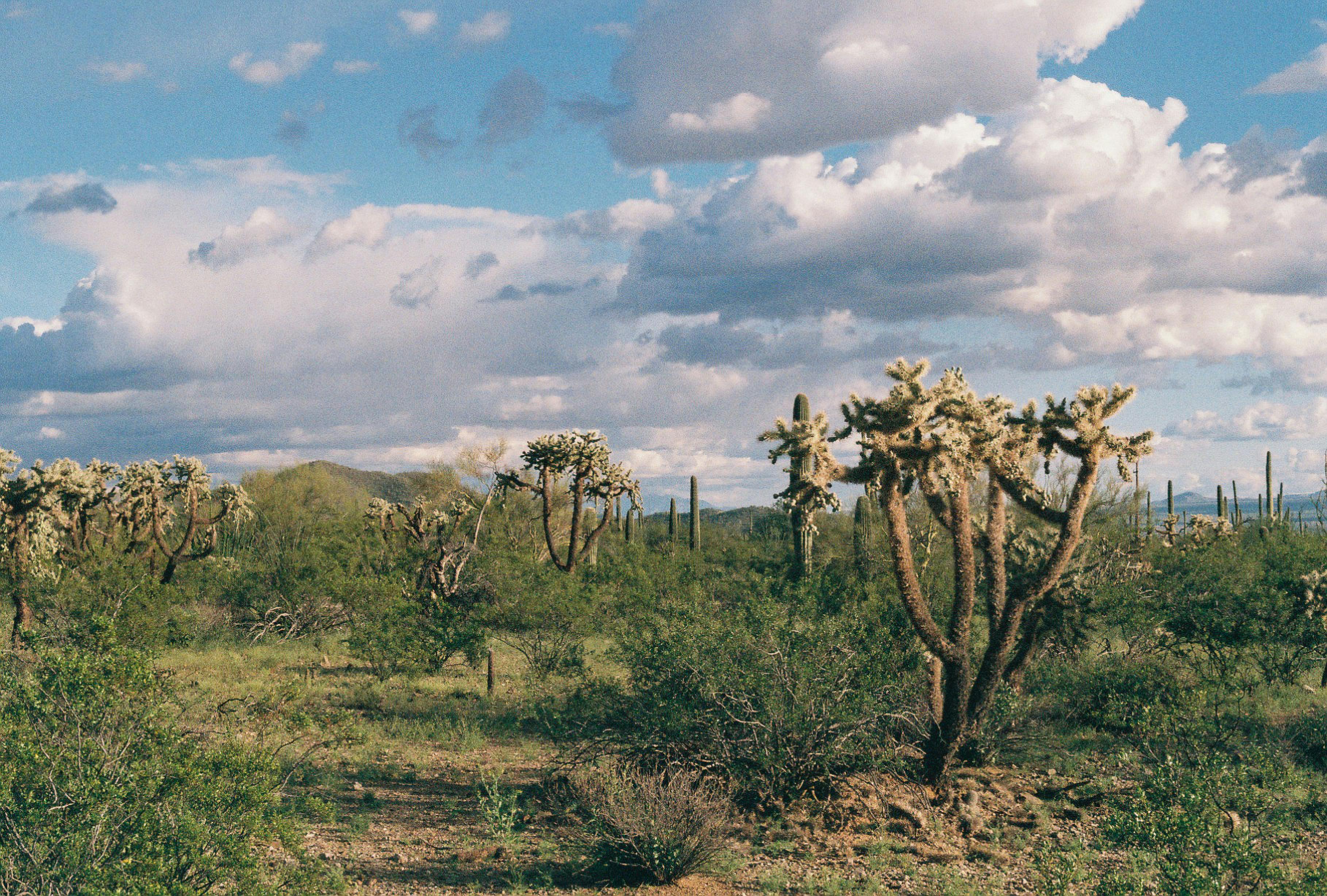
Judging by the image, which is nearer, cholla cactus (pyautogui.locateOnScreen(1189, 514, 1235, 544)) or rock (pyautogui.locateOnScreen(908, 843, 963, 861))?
rock (pyautogui.locateOnScreen(908, 843, 963, 861))

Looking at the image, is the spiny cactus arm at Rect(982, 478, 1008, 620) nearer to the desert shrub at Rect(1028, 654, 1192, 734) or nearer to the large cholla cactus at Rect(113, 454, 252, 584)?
the desert shrub at Rect(1028, 654, 1192, 734)

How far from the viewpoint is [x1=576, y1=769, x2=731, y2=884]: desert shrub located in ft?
26.7

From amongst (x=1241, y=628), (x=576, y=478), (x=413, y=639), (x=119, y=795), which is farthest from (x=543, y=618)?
(x=119, y=795)

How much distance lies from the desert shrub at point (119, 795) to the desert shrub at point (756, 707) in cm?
391

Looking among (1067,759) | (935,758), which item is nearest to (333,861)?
(935,758)

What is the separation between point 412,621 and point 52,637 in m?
5.35

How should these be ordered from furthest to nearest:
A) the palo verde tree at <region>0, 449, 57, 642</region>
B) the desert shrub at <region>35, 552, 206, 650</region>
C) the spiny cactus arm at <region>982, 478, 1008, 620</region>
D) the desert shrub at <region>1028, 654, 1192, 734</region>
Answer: the palo verde tree at <region>0, 449, 57, 642</region> → the desert shrub at <region>35, 552, 206, 650</region> → the desert shrub at <region>1028, 654, 1192, 734</region> → the spiny cactus arm at <region>982, 478, 1008, 620</region>

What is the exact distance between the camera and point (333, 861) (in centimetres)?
862

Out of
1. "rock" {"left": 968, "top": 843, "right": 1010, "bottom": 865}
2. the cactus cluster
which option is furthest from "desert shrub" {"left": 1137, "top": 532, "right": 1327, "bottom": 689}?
the cactus cluster

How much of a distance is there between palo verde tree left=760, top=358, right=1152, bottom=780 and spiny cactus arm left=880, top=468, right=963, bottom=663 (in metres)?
0.01

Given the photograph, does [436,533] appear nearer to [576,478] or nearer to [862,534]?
[576,478]

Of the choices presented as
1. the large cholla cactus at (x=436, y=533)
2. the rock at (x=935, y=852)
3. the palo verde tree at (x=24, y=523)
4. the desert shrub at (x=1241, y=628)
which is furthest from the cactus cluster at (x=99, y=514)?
the desert shrub at (x=1241, y=628)

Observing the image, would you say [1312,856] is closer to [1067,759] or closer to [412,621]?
[1067,759]

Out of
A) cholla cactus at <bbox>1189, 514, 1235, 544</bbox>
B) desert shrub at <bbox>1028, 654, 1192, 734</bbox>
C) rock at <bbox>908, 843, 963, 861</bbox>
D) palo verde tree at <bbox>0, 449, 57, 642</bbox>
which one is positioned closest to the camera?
A: rock at <bbox>908, 843, 963, 861</bbox>
